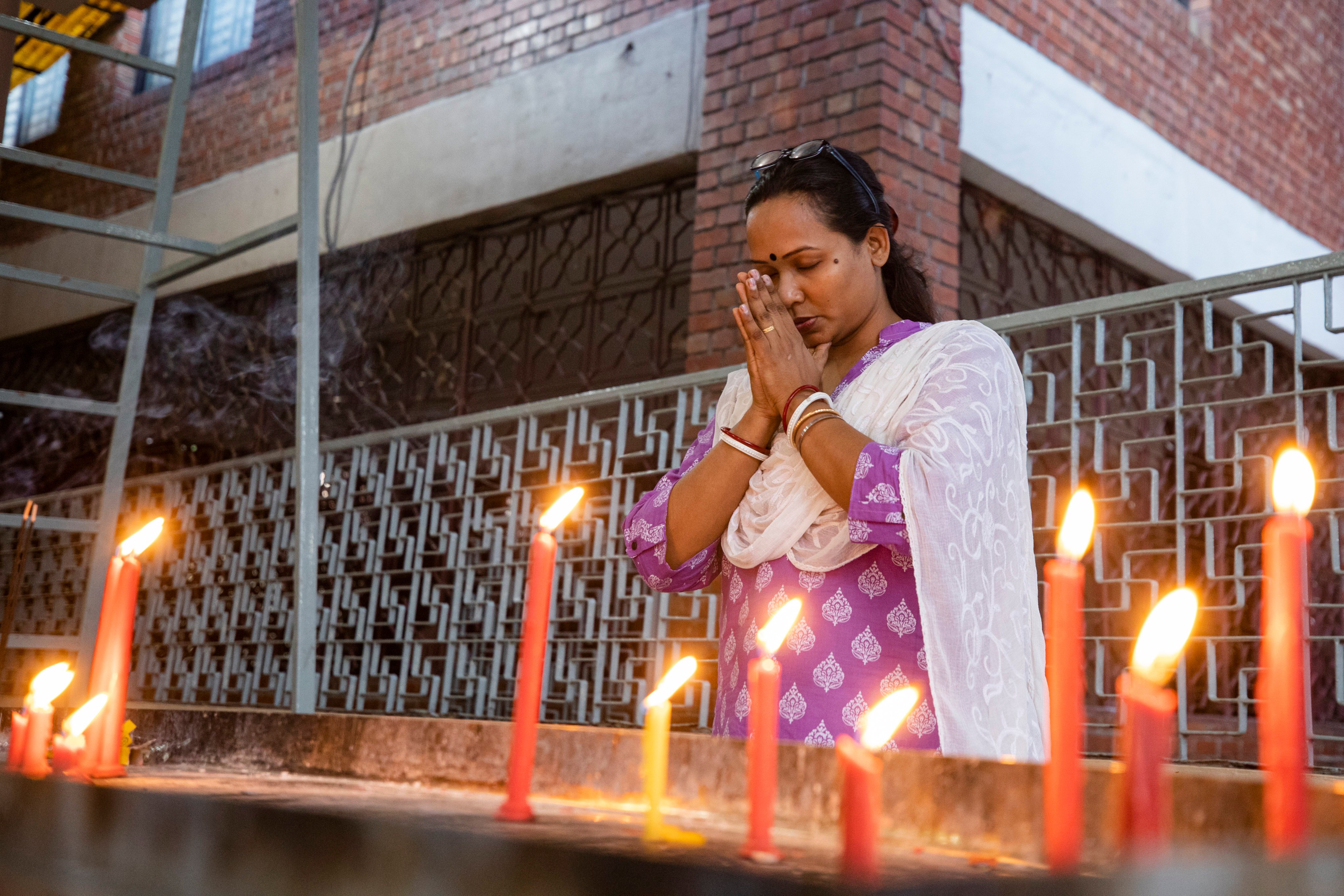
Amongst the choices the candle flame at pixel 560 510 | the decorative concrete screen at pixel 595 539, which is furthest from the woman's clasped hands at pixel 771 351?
the decorative concrete screen at pixel 595 539

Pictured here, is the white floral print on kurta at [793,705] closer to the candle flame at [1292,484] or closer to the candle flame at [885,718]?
the candle flame at [885,718]

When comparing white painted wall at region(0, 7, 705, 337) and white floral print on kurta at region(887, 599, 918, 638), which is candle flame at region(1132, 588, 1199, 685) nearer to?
white floral print on kurta at region(887, 599, 918, 638)

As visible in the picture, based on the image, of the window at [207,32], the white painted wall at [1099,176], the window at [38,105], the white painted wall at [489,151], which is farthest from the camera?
the window at [38,105]

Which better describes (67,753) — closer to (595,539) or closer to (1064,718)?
(1064,718)

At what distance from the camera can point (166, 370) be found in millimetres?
8445

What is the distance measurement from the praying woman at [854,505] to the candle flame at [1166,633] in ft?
3.16

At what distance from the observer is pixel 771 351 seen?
69.6 inches

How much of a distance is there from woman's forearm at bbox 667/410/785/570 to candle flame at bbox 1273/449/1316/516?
116 centimetres

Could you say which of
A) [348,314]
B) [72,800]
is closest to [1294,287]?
[72,800]

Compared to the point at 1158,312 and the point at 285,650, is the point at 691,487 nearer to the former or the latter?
the point at 285,650

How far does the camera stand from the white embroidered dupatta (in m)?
1.57

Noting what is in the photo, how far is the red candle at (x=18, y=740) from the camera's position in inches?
34.9

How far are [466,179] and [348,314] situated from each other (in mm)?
1286

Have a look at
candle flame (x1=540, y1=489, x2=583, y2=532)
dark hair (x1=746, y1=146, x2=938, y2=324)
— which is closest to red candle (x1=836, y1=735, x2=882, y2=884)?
Answer: candle flame (x1=540, y1=489, x2=583, y2=532)
